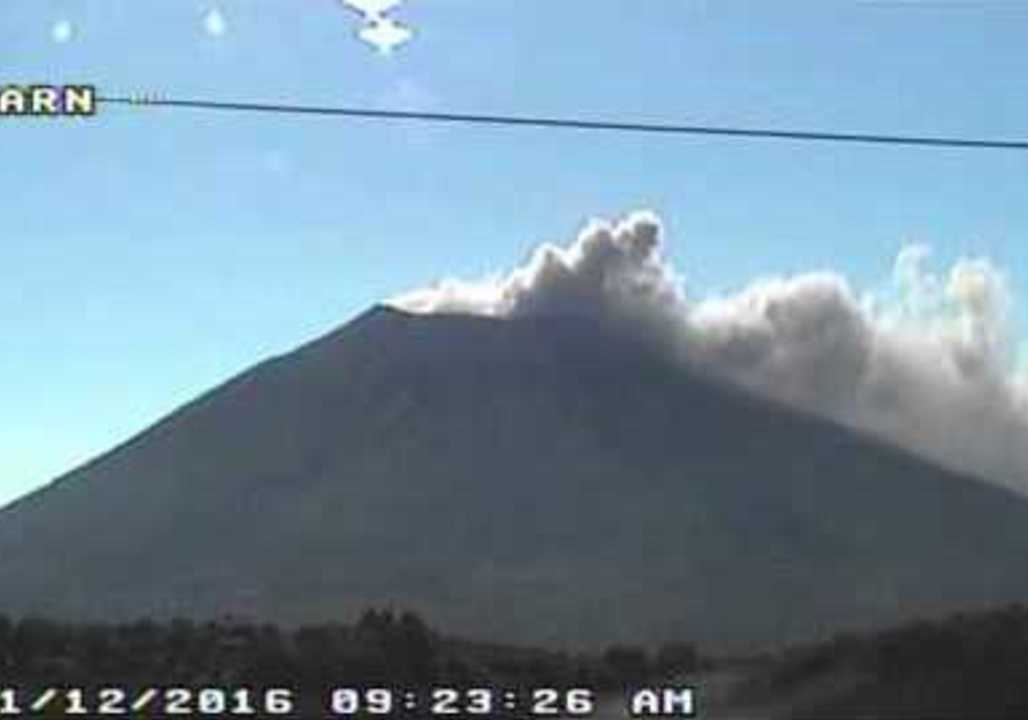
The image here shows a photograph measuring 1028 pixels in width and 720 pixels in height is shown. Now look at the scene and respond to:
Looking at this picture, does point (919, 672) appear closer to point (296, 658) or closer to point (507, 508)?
point (507, 508)

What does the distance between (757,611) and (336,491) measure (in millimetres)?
569

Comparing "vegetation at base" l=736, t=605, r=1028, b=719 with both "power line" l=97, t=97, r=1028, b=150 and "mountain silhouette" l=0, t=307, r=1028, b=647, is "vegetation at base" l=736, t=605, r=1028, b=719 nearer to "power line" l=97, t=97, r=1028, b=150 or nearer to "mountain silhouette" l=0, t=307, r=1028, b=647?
"mountain silhouette" l=0, t=307, r=1028, b=647

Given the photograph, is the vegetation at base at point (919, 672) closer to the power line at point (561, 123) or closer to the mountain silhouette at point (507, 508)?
the mountain silhouette at point (507, 508)

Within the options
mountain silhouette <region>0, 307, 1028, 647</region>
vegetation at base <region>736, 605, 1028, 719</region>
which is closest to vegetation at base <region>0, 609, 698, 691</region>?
A: mountain silhouette <region>0, 307, 1028, 647</region>

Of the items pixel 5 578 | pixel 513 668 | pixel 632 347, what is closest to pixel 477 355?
pixel 632 347

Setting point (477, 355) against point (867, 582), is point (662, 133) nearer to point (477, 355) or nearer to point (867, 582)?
point (477, 355)

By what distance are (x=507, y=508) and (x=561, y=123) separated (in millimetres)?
515

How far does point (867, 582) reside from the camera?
10.9 feet

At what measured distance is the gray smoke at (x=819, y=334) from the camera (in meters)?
3.30

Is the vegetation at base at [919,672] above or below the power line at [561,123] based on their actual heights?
below

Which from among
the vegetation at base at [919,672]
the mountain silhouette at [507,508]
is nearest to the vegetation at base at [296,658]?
the mountain silhouette at [507,508]

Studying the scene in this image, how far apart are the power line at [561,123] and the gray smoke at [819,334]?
136 millimetres

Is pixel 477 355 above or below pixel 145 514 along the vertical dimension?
above

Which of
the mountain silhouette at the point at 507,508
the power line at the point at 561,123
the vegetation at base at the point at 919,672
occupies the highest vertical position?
the power line at the point at 561,123
